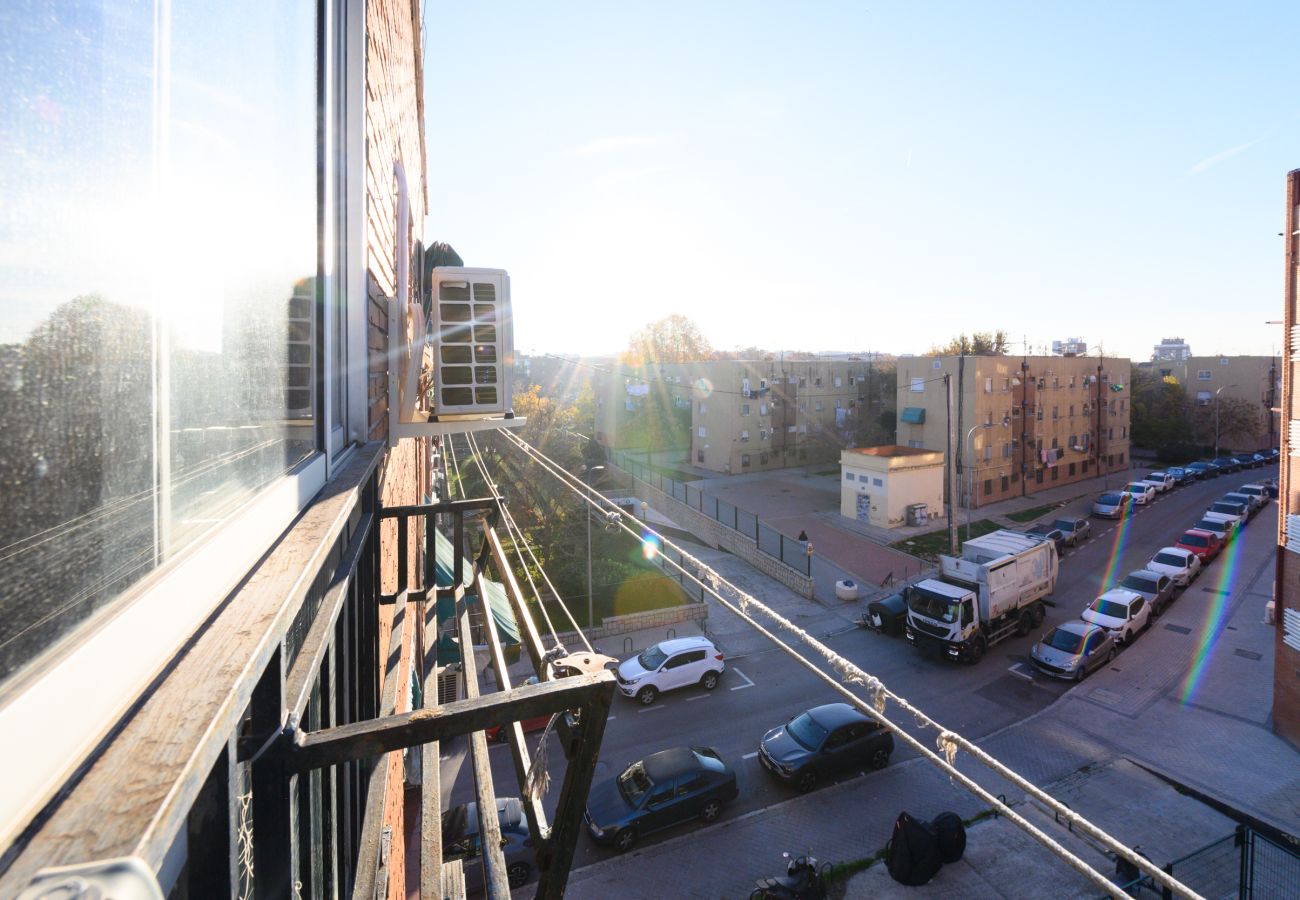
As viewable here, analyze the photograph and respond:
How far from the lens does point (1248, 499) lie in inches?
1141

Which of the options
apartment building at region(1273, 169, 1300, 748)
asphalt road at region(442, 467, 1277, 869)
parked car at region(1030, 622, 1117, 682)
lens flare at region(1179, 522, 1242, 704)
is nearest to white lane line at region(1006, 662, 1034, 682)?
asphalt road at region(442, 467, 1277, 869)

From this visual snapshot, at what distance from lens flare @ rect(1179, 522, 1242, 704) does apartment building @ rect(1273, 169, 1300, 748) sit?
1652 mm

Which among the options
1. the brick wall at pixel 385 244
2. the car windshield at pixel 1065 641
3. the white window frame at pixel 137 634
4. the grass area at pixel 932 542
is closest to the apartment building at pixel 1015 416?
the grass area at pixel 932 542

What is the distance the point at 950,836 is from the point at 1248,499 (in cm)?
2993

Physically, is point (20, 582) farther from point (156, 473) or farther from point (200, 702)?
point (156, 473)

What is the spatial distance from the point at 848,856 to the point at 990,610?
8.36 meters

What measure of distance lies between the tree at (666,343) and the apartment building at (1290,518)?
45714 millimetres

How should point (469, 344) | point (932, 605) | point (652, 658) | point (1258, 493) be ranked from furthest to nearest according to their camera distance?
point (1258, 493)
point (932, 605)
point (652, 658)
point (469, 344)

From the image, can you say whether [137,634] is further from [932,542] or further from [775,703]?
[932,542]

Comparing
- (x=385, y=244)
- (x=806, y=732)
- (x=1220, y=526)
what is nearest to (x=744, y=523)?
(x=806, y=732)

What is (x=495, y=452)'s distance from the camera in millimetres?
23719

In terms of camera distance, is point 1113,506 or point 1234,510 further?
point 1113,506

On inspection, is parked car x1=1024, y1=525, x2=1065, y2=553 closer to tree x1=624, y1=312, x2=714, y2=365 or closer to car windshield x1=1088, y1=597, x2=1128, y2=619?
car windshield x1=1088, y1=597, x2=1128, y2=619

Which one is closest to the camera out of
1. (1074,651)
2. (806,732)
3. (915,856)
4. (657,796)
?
(915,856)
